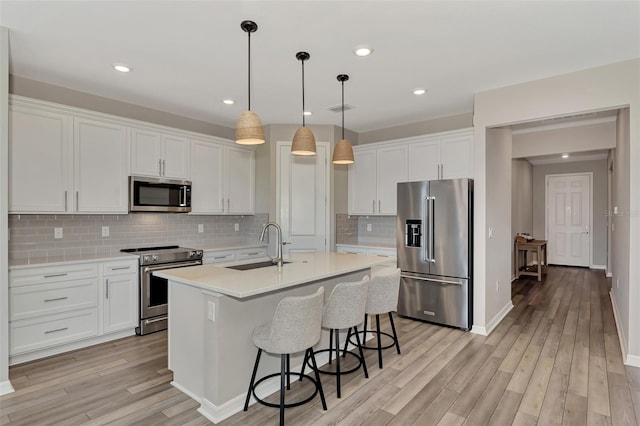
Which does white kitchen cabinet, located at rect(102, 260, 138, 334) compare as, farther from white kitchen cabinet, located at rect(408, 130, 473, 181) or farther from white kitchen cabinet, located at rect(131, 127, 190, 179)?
white kitchen cabinet, located at rect(408, 130, 473, 181)

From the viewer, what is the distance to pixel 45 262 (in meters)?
3.34

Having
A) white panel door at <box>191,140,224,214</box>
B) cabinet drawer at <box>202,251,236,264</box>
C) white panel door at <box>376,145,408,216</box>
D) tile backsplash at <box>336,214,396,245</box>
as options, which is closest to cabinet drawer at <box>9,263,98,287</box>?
cabinet drawer at <box>202,251,236,264</box>

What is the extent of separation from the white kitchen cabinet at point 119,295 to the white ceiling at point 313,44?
1971 millimetres

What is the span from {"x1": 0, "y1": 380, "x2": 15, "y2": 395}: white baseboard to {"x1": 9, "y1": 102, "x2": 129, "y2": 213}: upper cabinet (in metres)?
1.53

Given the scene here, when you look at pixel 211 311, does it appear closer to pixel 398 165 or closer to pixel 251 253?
pixel 251 253

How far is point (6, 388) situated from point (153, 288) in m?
1.52

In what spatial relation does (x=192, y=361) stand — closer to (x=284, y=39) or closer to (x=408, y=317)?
(x=284, y=39)

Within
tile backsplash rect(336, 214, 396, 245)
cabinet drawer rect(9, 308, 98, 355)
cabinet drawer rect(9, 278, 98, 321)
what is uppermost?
tile backsplash rect(336, 214, 396, 245)

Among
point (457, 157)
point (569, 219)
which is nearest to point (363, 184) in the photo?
point (457, 157)

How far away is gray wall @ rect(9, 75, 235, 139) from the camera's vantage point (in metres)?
3.59

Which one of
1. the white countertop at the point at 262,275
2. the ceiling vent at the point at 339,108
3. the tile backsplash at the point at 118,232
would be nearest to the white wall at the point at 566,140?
the ceiling vent at the point at 339,108

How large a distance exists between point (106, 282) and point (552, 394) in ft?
13.8

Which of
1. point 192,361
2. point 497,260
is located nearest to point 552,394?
point 497,260

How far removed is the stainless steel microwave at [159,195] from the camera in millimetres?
4129
